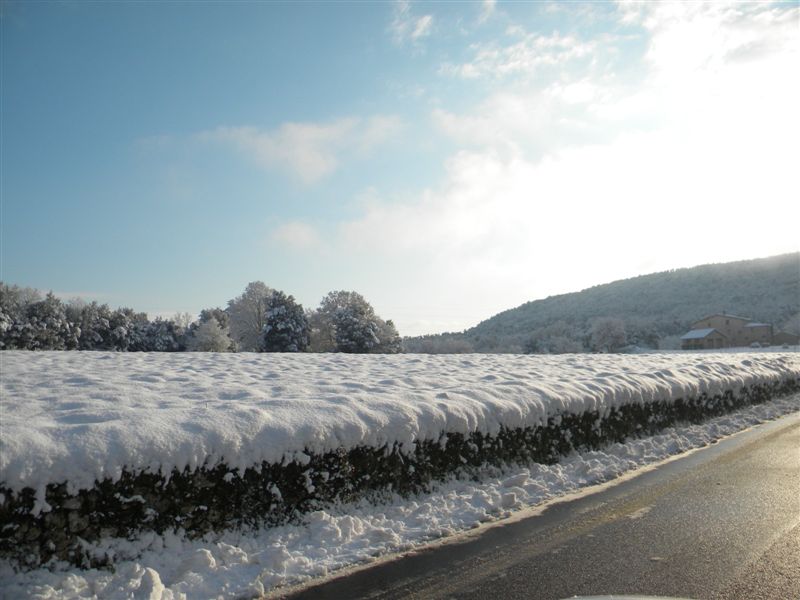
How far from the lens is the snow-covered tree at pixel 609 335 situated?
74.7 metres

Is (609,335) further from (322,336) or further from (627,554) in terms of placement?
(627,554)

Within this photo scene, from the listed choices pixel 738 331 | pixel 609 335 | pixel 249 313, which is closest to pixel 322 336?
pixel 249 313

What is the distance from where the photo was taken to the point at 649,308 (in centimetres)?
10988

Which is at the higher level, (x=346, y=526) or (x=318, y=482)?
(x=318, y=482)

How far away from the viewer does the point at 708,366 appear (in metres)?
15.2

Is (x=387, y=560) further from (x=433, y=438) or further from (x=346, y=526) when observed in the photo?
(x=433, y=438)

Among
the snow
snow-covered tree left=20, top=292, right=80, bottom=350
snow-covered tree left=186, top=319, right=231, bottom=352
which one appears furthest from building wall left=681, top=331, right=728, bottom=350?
the snow

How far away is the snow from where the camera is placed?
3609 mm

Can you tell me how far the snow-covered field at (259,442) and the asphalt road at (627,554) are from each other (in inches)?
17.5

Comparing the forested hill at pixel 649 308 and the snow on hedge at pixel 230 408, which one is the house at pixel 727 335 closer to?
the forested hill at pixel 649 308

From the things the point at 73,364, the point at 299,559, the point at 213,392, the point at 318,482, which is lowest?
the point at 299,559

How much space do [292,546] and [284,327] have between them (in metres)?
40.2

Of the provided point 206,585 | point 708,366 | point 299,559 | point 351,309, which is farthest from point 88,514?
point 351,309

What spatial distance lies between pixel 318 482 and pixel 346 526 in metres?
0.52
